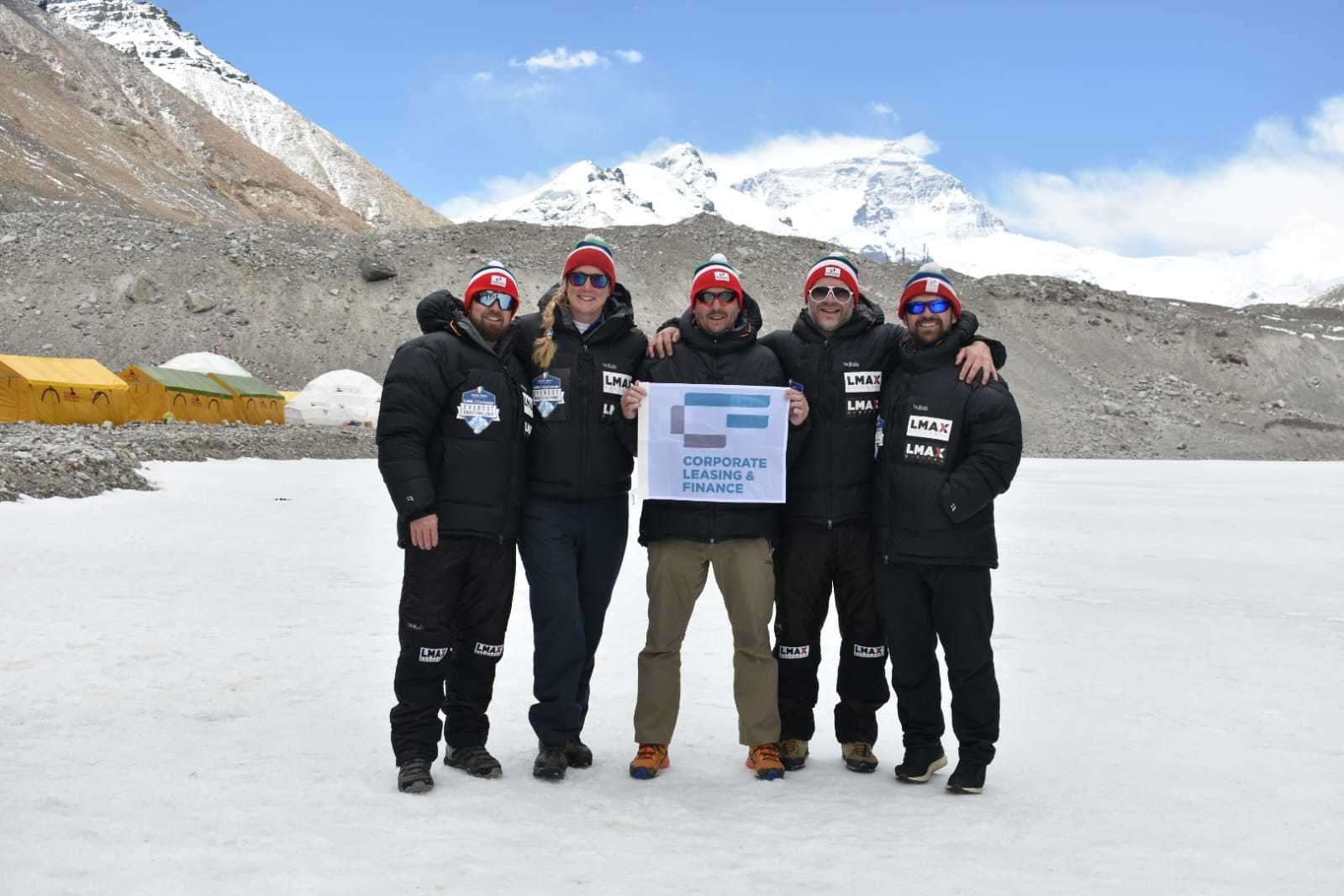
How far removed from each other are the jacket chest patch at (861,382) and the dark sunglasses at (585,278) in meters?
1.20

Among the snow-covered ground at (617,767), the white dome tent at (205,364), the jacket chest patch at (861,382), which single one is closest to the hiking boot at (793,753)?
the snow-covered ground at (617,767)

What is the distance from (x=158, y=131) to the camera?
391ft

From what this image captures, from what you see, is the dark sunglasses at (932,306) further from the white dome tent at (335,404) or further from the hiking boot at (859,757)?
the white dome tent at (335,404)

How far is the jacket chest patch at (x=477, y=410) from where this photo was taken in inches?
191

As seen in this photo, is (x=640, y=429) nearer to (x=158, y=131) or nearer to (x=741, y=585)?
(x=741, y=585)

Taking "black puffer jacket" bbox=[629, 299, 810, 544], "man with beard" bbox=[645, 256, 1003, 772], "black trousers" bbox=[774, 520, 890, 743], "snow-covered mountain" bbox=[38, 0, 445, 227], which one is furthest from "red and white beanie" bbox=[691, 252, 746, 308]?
"snow-covered mountain" bbox=[38, 0, 445, 227]

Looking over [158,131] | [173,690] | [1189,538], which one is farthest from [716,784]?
[158,131]

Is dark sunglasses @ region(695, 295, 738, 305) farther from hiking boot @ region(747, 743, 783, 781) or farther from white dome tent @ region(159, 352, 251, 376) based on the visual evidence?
white dome tent @ region(159, 352, 251, 376)

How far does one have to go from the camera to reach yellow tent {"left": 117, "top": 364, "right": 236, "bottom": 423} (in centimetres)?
3359

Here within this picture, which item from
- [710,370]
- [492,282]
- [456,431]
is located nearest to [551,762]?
[456,431]

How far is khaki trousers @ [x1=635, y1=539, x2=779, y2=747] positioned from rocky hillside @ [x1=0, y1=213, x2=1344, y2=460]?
4473cm

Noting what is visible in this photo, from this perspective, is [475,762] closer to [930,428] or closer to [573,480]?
[573,480]

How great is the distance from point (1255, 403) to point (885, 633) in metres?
62.6

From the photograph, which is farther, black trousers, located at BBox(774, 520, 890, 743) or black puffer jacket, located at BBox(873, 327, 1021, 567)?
black trousers, located at BBox(774, 520, 890, 743)
